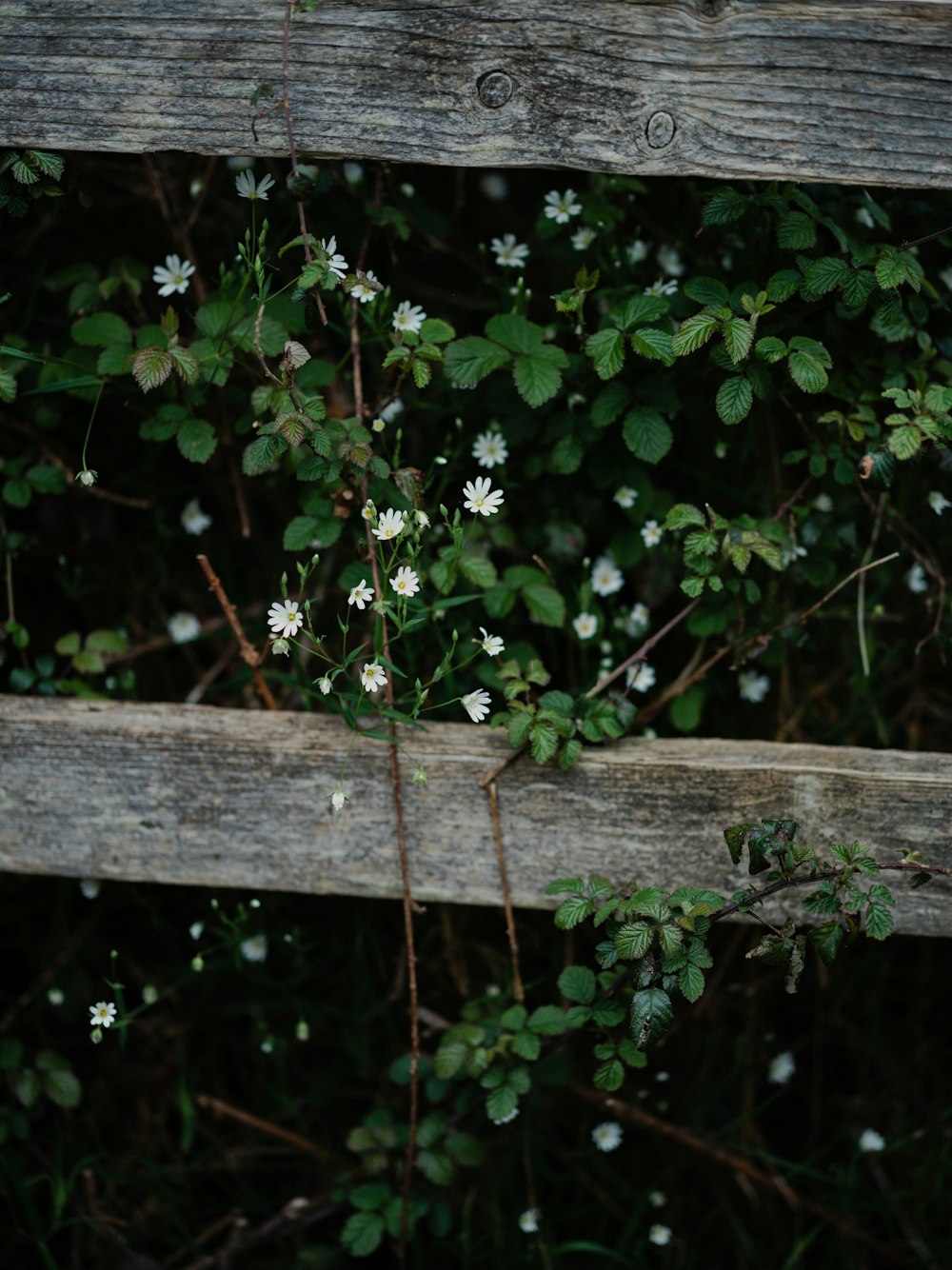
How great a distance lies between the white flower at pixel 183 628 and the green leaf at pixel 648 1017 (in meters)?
1.15

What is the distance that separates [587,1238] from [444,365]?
69.4 inches

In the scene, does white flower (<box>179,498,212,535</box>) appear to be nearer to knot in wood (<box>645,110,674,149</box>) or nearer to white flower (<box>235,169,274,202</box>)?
white flower (<box>235,169,274,202</box>)

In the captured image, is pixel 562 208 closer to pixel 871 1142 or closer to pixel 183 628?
pixel 183 628

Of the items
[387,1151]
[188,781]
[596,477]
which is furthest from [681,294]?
[387,1151]

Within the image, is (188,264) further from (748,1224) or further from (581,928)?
(748,1224)

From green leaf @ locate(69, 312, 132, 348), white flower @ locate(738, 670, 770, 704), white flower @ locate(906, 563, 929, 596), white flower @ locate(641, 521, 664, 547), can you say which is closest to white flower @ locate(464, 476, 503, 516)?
white flower @ locate(641, 521, 664, 547)

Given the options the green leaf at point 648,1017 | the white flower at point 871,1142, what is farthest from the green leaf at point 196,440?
the white flower at point 871,1142

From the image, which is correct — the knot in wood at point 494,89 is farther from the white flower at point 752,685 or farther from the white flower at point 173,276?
the white flower at point 752,685

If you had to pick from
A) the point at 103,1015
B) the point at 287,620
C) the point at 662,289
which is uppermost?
the point at 662,289

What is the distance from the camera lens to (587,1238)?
84.1 inches

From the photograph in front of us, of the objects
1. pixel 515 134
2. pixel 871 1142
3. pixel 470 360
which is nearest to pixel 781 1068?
pixel 871 1142

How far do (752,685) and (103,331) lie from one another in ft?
4.35

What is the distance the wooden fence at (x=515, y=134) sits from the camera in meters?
1.40

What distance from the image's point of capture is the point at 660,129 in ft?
4.64
